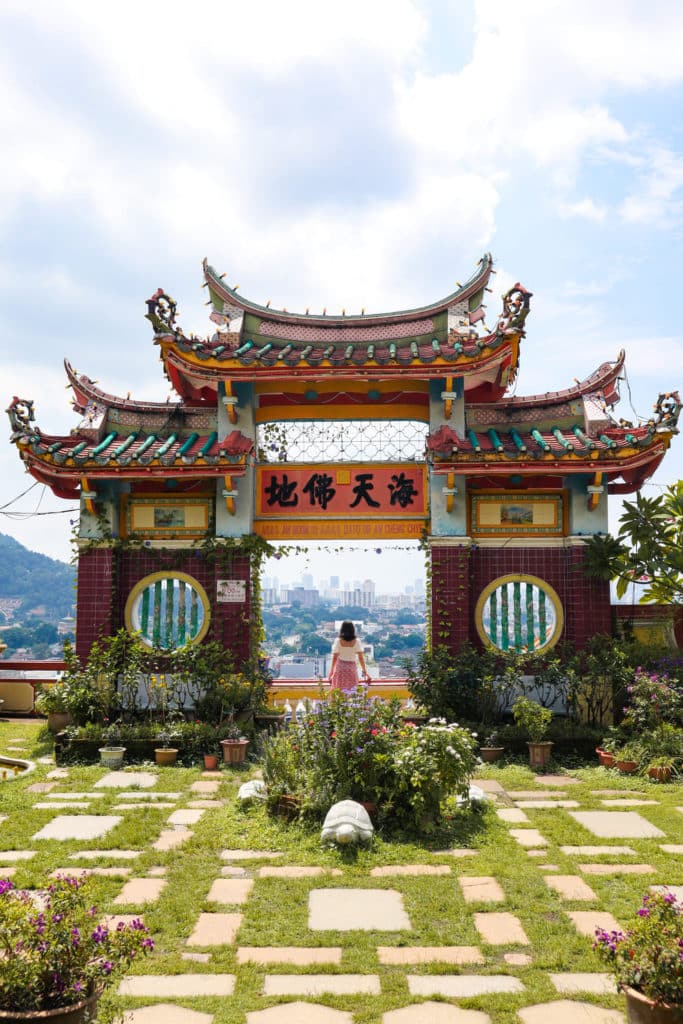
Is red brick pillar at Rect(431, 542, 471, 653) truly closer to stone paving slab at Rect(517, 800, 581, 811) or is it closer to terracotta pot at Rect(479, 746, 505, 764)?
terracotta pot at Rect(479, 746, 505, 764)

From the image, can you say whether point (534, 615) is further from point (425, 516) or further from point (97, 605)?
point (97, 605)

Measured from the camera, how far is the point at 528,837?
23.1 feet

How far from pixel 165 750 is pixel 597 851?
5.41m

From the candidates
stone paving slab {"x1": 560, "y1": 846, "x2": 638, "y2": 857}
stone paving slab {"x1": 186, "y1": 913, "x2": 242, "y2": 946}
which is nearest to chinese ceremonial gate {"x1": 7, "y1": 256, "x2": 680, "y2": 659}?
stone paving slab {"x1": 560, "y1": 846, "x2": 638, "y2": 857}

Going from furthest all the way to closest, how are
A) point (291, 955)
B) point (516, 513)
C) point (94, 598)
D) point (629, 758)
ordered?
point (516, 513), point (94, 598), point (629, 758), point (291, 955)

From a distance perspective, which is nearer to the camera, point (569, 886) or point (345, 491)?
point (569, 886)

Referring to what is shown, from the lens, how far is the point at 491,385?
42.6ft

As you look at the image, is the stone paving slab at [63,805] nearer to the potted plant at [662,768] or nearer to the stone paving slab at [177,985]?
the stone paving slab at [177,985]

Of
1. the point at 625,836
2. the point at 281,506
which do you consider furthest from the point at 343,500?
the point at 625,836

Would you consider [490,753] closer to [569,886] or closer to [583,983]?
[569,886]

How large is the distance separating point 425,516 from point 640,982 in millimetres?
8622

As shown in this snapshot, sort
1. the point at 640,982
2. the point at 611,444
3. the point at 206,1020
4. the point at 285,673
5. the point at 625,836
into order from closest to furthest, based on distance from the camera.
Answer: the point at 640,982
the point at 206,1020
the point at 625,836
the point at 611,444
the point at 285,673

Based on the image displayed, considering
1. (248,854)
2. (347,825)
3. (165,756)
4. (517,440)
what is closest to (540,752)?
(347,825)

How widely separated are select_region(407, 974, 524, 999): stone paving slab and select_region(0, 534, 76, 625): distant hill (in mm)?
94360
